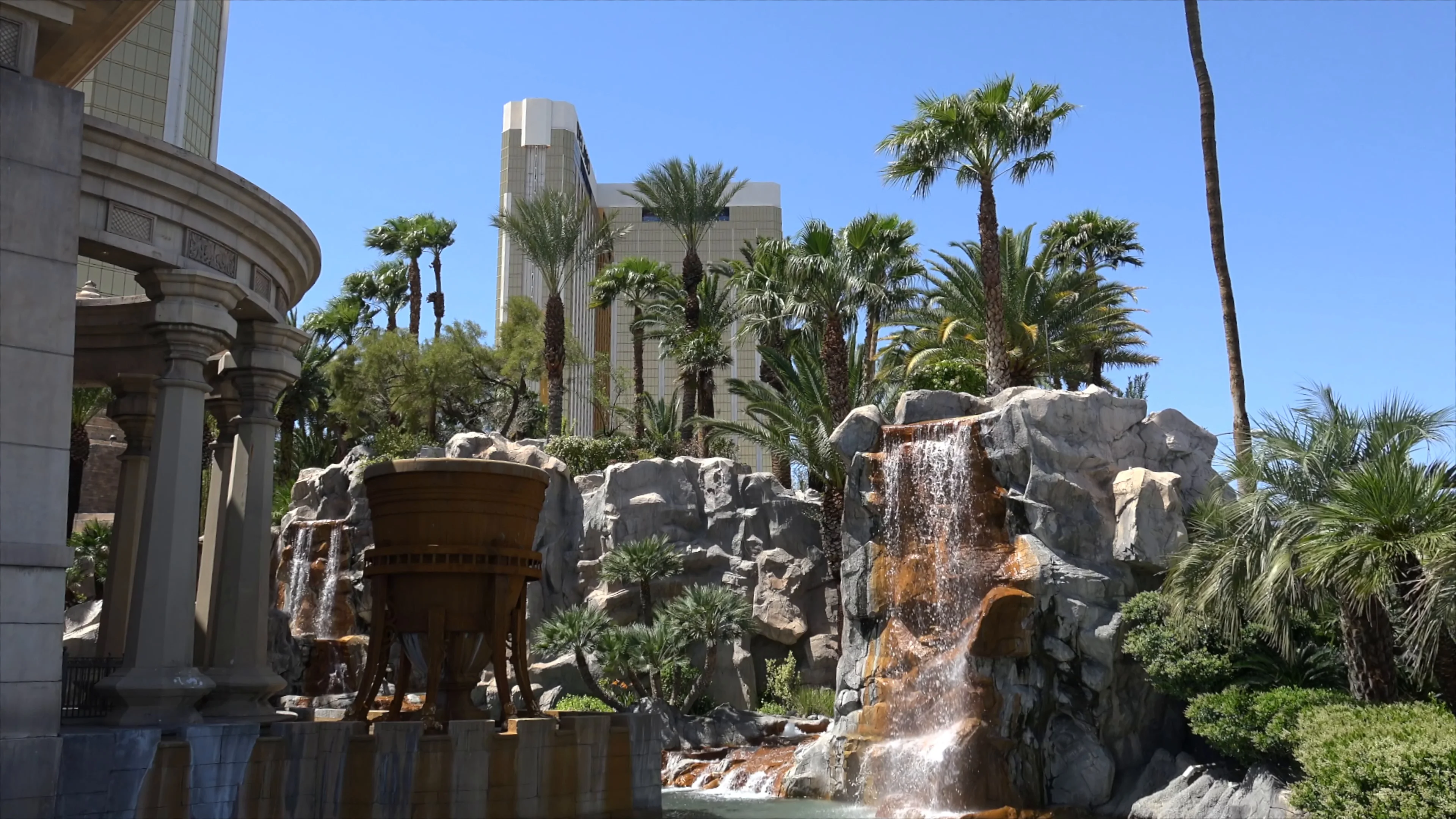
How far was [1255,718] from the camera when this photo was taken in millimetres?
19422

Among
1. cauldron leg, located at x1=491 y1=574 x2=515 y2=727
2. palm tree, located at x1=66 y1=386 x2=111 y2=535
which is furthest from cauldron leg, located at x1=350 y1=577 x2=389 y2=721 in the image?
palm tree, located at x1=66 y1=386 x2=111 y2=535

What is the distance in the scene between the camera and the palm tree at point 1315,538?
16578mm

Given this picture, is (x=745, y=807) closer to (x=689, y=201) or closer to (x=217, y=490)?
(x=217, y=490)

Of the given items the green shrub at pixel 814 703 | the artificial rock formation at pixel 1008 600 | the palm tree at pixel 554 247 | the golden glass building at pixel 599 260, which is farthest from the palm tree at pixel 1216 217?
the golden glass building at pixel 599 260

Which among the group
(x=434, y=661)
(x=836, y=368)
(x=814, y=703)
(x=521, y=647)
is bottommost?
(x=814, y=703)

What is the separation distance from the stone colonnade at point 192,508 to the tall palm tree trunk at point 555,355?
2513 cm

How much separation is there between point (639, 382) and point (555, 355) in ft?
13.5

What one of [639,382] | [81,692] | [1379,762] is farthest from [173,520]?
[639,382]

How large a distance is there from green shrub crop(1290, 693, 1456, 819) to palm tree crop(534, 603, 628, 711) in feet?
49.7

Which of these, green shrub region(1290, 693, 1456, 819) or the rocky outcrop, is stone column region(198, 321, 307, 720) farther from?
the rocky outcrop

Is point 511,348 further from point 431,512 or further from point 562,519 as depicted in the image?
point 431,512

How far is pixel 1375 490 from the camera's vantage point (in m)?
16.3

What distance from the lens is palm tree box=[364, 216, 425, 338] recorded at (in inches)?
2119

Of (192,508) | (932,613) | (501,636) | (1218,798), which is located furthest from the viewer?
(932,613)
